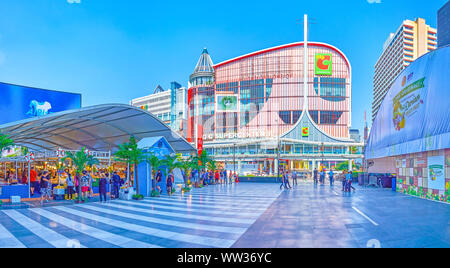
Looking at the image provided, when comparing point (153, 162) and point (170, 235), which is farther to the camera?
point (153, 162)

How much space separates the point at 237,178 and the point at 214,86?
2335 inches

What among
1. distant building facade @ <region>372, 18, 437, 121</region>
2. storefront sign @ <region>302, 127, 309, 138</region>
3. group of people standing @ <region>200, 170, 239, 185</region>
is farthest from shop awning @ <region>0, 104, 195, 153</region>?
Result: distant building facade @ <region>372, 18, 437, 121</region>

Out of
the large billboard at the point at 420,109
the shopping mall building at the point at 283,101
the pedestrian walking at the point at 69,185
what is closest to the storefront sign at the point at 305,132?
the shopping mall building at the point at 283,101

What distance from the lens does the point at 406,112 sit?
19.5 meters

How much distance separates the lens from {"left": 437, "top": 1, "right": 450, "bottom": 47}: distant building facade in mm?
89812

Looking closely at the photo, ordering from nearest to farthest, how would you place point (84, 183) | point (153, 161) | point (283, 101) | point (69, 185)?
point (84, 183), point (69, 185), point (153, 161), point (283, 101)

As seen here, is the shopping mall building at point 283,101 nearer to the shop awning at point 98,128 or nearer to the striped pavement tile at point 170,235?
the shop awning at point 98,128

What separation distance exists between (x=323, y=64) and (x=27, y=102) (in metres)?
71.5

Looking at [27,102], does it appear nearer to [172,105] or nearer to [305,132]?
[305,132]

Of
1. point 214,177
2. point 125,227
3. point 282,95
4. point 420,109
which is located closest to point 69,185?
point 125,227

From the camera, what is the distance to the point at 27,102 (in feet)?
102
